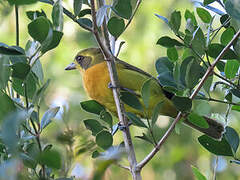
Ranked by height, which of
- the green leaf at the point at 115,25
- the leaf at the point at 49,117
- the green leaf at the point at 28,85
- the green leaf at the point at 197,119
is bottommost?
the leaf at the point at 49,117

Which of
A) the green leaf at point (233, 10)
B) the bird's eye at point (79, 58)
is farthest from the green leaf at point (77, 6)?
the bird's eye at point (79, 58)

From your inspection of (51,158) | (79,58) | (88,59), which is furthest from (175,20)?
(79,58)

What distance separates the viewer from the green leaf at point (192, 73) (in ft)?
6.21

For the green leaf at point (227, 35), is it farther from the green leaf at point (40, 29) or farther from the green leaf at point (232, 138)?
the green leaf at point (40, 29)

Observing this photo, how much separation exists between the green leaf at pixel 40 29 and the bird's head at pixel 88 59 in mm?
2492

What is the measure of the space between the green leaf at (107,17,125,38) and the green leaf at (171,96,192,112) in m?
0.54

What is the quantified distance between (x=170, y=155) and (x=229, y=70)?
2997mm

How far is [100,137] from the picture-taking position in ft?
6.51

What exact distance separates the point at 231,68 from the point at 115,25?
1.96ft

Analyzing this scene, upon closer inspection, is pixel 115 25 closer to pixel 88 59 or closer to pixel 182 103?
pixel 182 103

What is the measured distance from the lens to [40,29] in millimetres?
1505

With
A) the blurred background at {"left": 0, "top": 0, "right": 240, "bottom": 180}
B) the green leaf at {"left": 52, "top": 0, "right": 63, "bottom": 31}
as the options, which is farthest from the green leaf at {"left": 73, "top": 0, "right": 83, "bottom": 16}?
the blurred background at {"left": 0, "top": 0, "right": 240, "bottom": 180}

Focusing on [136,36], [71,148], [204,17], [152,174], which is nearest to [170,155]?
[152,174]

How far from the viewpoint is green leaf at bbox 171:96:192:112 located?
180 cm
